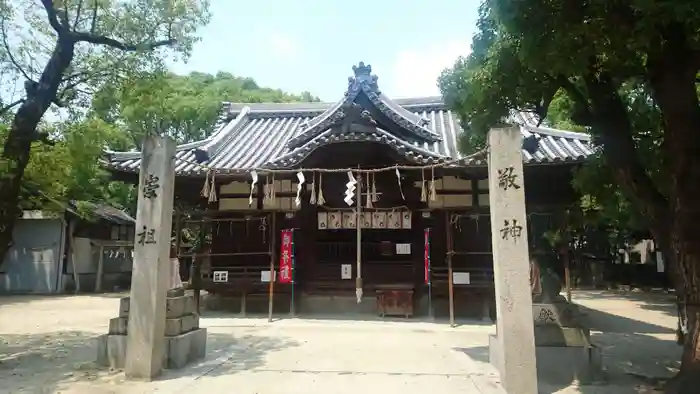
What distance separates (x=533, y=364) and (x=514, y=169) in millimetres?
2924

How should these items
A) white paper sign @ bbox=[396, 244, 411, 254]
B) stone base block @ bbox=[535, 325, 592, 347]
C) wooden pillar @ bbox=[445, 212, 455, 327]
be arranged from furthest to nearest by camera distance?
white paper sign @ bbox=[396, 244, 411, 254]
wooden pillar @ bbox=[445, 212, 455, 327]
stone base block @ bbox=[535, 325, 592, 347]

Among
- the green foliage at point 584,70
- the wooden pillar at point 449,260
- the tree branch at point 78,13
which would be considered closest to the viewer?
the green foliage at point 584,70

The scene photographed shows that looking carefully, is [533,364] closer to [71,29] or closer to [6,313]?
[71,29]

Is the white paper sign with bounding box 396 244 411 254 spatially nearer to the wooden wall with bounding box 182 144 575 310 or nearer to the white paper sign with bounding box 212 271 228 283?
the wooden wall with bounding box 182 144 575 310

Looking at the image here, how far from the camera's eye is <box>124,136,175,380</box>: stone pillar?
7.62 m

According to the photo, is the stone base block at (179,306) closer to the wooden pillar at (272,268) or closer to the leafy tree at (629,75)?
the wooden pillar at (272,268)

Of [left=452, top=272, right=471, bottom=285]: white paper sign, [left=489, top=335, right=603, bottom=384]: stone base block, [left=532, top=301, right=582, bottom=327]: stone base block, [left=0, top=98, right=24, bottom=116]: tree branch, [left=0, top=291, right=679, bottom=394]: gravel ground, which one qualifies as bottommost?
[left=0, top=291, right=679, bottom=394]: gravel ground

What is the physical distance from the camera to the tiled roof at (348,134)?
1392 cm

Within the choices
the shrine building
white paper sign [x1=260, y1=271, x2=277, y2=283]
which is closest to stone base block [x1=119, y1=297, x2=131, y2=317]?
the shrine building

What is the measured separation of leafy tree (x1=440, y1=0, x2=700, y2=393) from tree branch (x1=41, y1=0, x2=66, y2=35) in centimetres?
795

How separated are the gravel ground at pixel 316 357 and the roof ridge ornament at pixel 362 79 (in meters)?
7.90

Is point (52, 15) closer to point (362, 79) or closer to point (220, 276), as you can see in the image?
point (220, 276)

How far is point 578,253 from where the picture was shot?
107 feet

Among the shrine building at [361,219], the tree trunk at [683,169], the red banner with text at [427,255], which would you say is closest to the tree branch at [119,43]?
the shrine building at [361,219]
